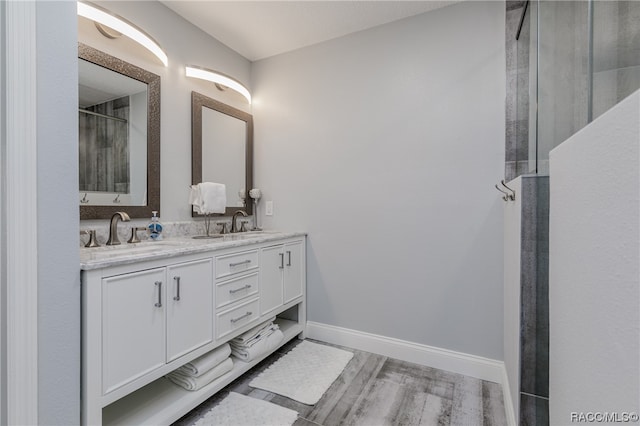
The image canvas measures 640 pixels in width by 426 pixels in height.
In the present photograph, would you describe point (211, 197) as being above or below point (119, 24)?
below

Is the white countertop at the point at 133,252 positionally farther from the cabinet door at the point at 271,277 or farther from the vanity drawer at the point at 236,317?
the vanity drawer at the point at 236,317

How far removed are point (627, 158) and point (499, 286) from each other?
163 cm

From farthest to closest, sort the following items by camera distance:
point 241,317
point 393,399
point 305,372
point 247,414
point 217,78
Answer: point 217,78, point 305,372, point 241,317, point 393,399, point 247,414

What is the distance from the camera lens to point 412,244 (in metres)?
2.04

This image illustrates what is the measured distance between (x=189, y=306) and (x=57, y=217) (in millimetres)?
687

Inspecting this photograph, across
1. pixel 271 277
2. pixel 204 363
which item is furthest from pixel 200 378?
pixel 271 277

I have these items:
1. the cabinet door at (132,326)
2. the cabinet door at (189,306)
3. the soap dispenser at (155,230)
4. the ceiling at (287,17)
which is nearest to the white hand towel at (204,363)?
the cabinet door at (189,306)

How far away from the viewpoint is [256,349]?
1.85 meters

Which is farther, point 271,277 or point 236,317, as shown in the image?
point 271,277

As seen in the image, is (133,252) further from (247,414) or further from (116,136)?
(247,414)

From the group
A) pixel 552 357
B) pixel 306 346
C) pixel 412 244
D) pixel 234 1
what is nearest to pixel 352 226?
pixel 412 244

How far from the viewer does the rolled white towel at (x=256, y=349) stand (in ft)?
5.94

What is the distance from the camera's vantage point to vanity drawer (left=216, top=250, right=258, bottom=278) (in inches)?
63.6

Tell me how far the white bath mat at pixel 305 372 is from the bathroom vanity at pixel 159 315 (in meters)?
0.15
